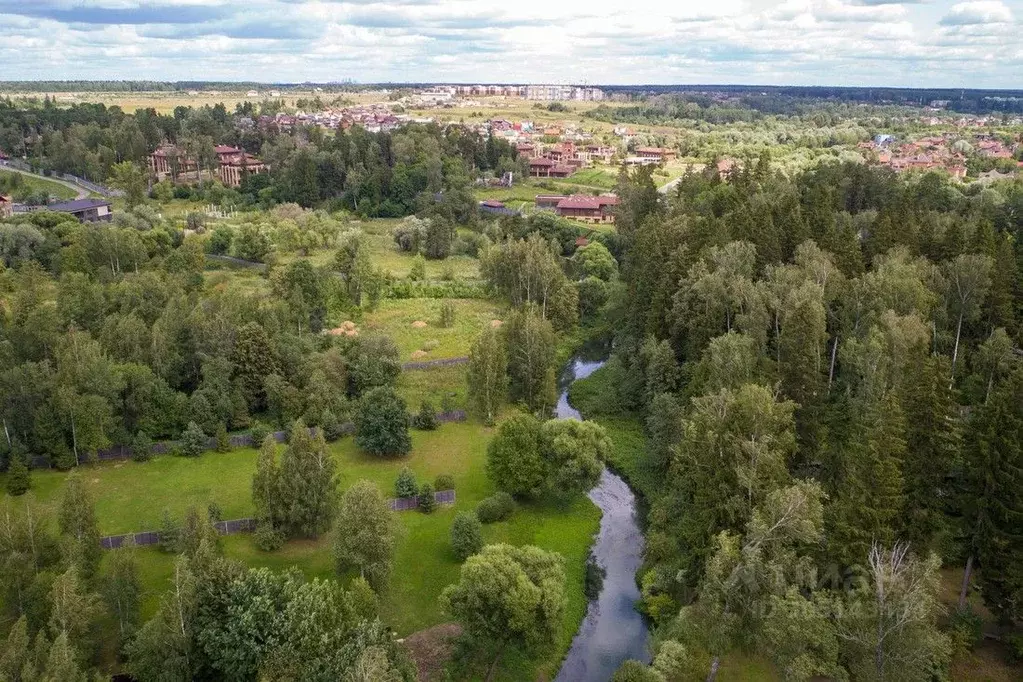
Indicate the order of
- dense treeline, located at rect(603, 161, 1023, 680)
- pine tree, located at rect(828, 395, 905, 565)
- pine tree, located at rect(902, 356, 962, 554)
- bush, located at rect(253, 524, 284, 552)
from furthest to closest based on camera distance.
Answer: bush, located at rect(253, 524, 284, 552) → pine tree, located at rect(902, 356, 962, 554) → pine tree, located at rect(828, 395, 905, 565) → dense treeline, located at rect(603, 161, 1023, 680)

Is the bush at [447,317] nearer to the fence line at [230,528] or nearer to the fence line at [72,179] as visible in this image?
the fence line at [230,528]

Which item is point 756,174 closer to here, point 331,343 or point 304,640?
point 331,343

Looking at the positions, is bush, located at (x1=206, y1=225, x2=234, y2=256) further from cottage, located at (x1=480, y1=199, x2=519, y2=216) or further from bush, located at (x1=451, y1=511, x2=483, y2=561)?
bush, located at (x1=451, y1=511, x2=483, y2=561)

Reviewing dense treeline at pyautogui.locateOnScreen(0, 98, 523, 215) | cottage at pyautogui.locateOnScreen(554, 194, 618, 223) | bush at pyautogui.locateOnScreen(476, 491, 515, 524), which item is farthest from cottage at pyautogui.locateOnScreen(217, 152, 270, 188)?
bush at pyautogui.locateOnScreen(476, 491, 515, 524)

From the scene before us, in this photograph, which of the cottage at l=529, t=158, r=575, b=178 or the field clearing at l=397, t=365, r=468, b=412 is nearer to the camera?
the field clearing at l=397, t=365, r=468, b=412

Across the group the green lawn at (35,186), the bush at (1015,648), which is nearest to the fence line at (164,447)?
the bush at (1015,648)

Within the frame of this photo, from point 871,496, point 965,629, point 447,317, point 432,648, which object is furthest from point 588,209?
point 965,629

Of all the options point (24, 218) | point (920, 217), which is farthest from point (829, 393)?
point (24, 218)
